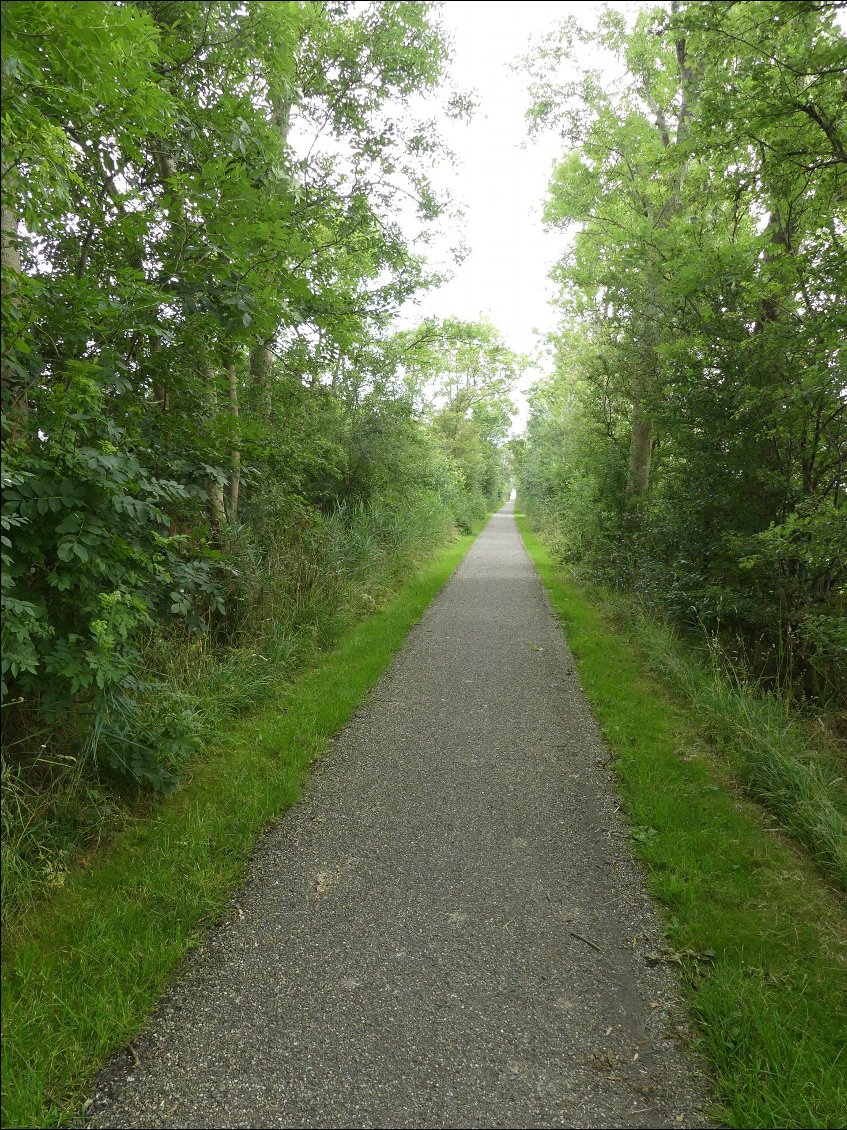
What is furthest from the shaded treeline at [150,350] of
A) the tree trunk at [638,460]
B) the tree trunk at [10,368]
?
the tree trunk at [638,460]

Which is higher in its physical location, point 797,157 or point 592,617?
point 797,157

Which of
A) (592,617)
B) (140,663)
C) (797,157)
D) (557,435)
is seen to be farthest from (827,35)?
(557,435)

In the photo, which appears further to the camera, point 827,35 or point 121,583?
point 827,35

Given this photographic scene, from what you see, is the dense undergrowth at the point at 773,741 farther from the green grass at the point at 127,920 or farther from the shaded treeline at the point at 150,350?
the shaded treeline at the point at 150,350

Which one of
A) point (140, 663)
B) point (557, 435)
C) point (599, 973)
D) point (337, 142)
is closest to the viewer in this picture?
point (599, 973)

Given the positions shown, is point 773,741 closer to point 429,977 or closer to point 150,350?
point 429,977

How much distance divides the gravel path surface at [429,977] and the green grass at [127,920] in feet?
0.37

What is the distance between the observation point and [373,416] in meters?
10.4

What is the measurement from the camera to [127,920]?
8.13 feet

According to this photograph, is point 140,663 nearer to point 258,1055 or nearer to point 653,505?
point 258,1055

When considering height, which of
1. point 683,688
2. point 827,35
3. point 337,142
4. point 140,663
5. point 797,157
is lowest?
point 683,688

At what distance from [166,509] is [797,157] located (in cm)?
657

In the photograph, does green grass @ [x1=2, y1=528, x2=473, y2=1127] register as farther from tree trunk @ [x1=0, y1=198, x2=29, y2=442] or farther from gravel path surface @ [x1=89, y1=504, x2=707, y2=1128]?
tree trunk @ [x1=0, y1=198, x2=29, y2=442]

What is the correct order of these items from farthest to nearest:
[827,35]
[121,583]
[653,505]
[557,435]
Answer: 1. [557,435]
2. [653,505]
3. [827,35]
4. [121,583]
